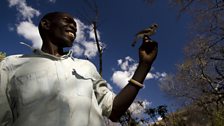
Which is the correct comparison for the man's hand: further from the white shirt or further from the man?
the white shirt

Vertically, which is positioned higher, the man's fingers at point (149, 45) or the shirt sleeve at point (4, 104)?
the man's fingers at point (149, 45)

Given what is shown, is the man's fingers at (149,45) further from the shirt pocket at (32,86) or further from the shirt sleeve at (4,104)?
the shirt sleeve at (4,104)

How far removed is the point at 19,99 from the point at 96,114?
0.34 metres

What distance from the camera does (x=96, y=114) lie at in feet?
4.72

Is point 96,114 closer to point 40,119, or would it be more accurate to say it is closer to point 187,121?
point 40,119

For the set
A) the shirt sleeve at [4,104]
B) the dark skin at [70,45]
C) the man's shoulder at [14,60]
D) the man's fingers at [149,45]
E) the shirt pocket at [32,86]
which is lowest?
the shirt sleeve at [4,104]

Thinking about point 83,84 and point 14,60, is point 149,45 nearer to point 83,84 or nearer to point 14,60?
→ point 83,84

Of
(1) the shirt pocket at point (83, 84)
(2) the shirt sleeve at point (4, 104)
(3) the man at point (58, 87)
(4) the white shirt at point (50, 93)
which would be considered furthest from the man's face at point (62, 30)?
(2) the shirt sleeve at point (4, 104)

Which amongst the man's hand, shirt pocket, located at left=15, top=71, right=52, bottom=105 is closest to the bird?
the man's hand

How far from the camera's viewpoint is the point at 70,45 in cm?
170

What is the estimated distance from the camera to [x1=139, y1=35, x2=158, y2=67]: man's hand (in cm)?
155

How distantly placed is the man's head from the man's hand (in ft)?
1.26

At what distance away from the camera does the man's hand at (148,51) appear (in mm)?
1554

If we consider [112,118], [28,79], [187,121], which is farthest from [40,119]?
[187,121]
